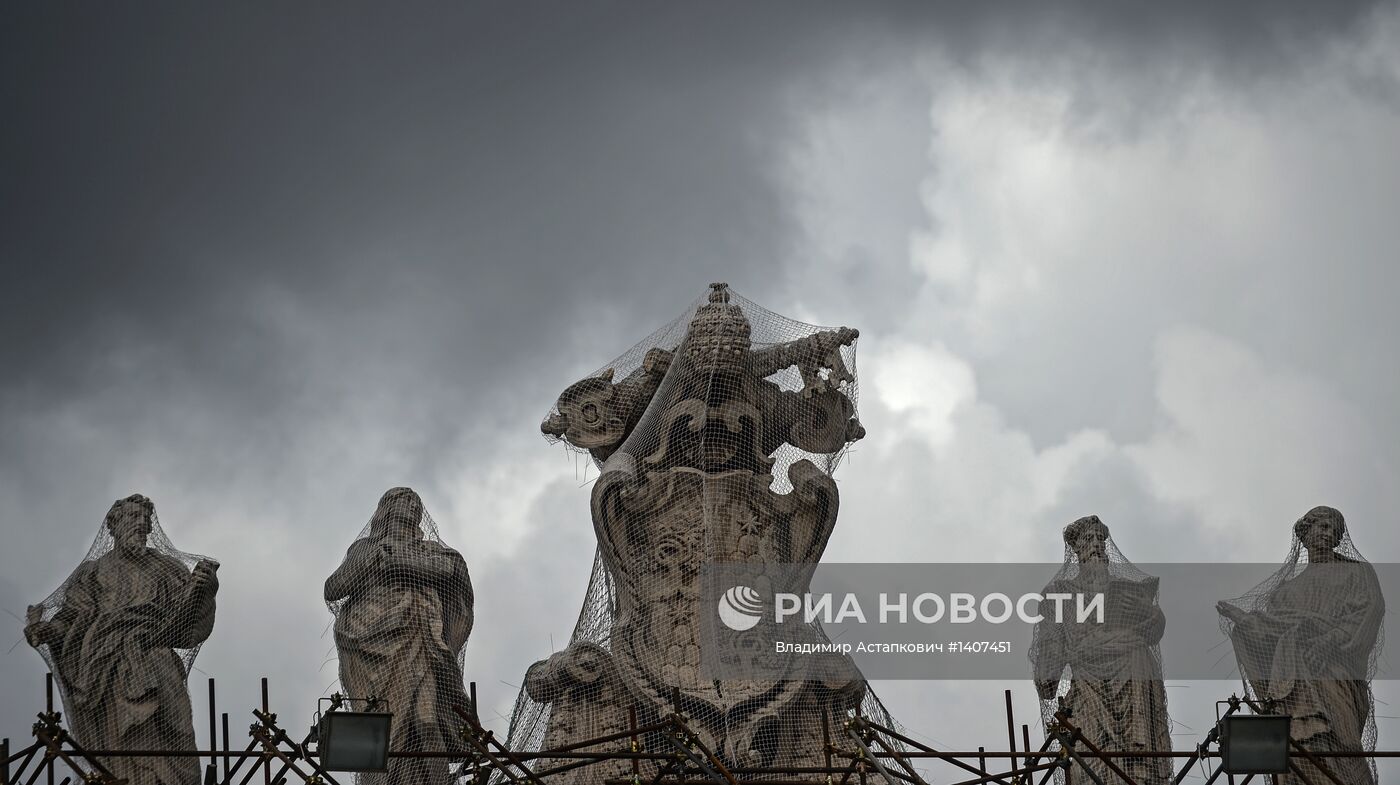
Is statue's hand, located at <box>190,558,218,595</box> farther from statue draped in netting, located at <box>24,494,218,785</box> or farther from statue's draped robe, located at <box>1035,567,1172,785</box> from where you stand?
statue's draped robe, located at <box>1035,567,1172,785</box>

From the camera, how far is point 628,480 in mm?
21781

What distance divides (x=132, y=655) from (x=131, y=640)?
127 millimetres

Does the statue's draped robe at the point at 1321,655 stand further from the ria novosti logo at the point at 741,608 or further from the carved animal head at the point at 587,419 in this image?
the carved animal head at the point at 587,419

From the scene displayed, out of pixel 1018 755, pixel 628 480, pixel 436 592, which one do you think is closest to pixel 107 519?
pixel 436 592

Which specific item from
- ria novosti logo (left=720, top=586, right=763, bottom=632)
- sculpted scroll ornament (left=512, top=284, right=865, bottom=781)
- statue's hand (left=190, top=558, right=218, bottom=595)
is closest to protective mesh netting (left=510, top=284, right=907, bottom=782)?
sculpted scroll ornament (left=512, top=284, right=865, bottom=781)

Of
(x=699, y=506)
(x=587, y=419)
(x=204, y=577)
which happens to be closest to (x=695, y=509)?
(x=699, y=506)

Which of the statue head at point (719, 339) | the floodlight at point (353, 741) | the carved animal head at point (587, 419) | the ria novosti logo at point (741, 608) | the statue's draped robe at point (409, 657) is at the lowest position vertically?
the floodlight at point (353, 741)

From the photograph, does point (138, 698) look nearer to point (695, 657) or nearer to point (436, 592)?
point (436, 592)

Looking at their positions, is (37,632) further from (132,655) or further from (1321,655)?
(1321,655)

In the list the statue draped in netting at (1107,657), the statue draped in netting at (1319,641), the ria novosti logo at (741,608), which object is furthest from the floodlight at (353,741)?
the statue draped in netting at (1319,641)

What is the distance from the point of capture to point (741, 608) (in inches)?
837

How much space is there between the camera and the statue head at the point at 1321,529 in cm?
2152

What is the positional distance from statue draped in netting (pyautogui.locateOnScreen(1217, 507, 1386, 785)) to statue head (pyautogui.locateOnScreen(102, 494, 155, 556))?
8.96m

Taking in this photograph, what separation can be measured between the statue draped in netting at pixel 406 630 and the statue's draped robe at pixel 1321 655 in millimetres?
6473
